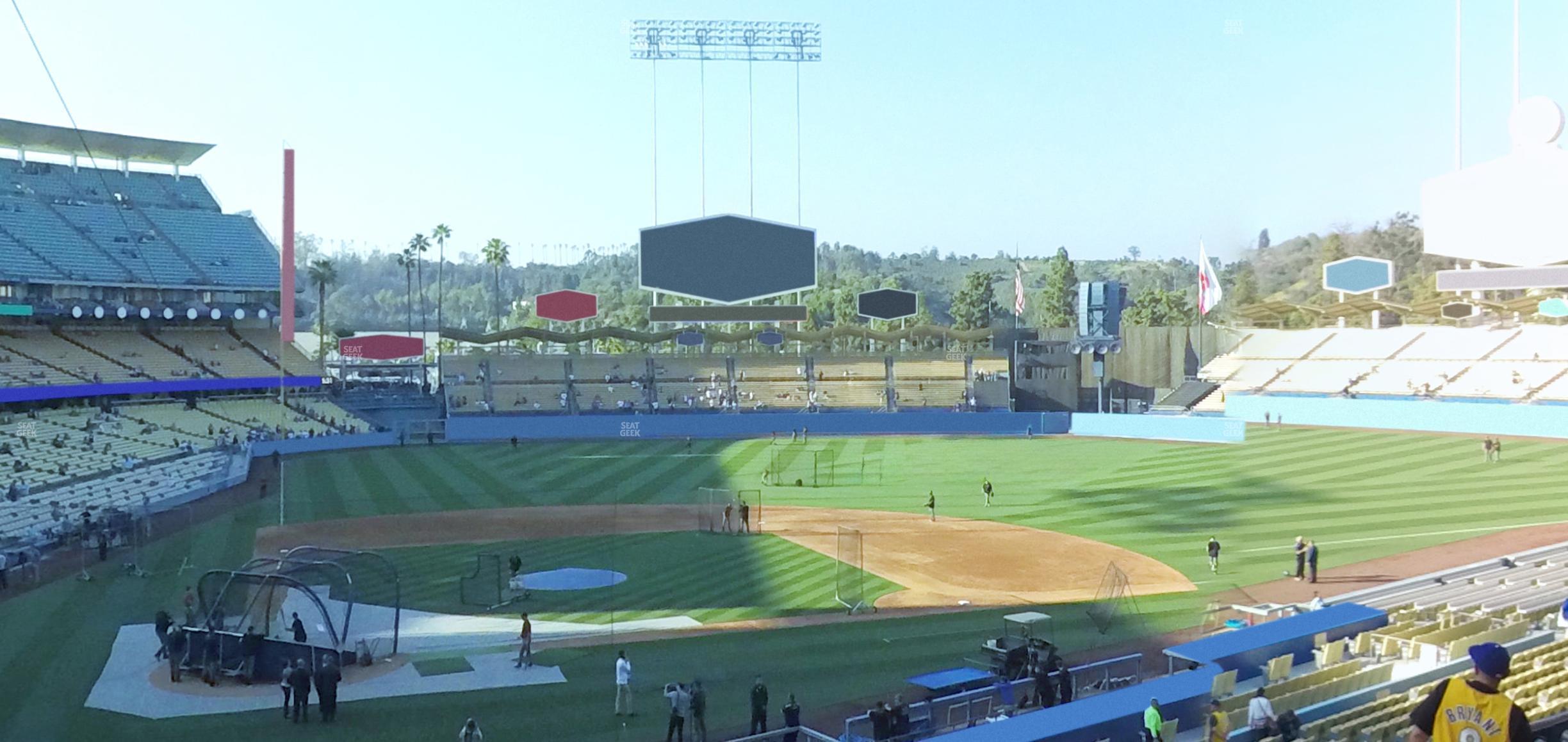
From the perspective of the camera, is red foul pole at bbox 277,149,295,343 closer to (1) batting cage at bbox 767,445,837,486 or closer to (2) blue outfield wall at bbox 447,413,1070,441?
(2) blue outfield wall at bbox 447,413,1070,441

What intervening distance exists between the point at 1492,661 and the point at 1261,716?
8.38 meters

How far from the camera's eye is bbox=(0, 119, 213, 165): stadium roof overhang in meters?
68.0

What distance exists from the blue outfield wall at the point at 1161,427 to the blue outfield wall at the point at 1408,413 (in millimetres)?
3882

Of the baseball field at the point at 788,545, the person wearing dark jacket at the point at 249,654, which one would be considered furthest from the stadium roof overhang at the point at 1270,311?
the person wearing dark jacket at the point at 249,654

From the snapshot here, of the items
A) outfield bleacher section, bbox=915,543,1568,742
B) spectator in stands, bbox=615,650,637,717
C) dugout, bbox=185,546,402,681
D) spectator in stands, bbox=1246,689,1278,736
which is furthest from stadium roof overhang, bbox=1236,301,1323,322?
spectator in stands, bbox=1246,689,1278,736

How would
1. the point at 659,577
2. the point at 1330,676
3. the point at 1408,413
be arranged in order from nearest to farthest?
the point at 1330,676
the point at 659,577
the point at 1408,413

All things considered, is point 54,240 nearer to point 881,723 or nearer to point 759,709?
point 759,709

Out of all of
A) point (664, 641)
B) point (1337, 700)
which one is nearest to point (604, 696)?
point (664, 641)

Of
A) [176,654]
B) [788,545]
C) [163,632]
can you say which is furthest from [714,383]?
[176,654]

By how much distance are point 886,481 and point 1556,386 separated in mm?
36184

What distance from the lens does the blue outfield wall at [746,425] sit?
239 ft

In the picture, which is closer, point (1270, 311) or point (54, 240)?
point (54, 240)

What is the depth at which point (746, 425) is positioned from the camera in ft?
246

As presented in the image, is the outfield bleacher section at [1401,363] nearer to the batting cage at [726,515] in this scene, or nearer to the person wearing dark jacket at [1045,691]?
the batting cage at [726,515]
